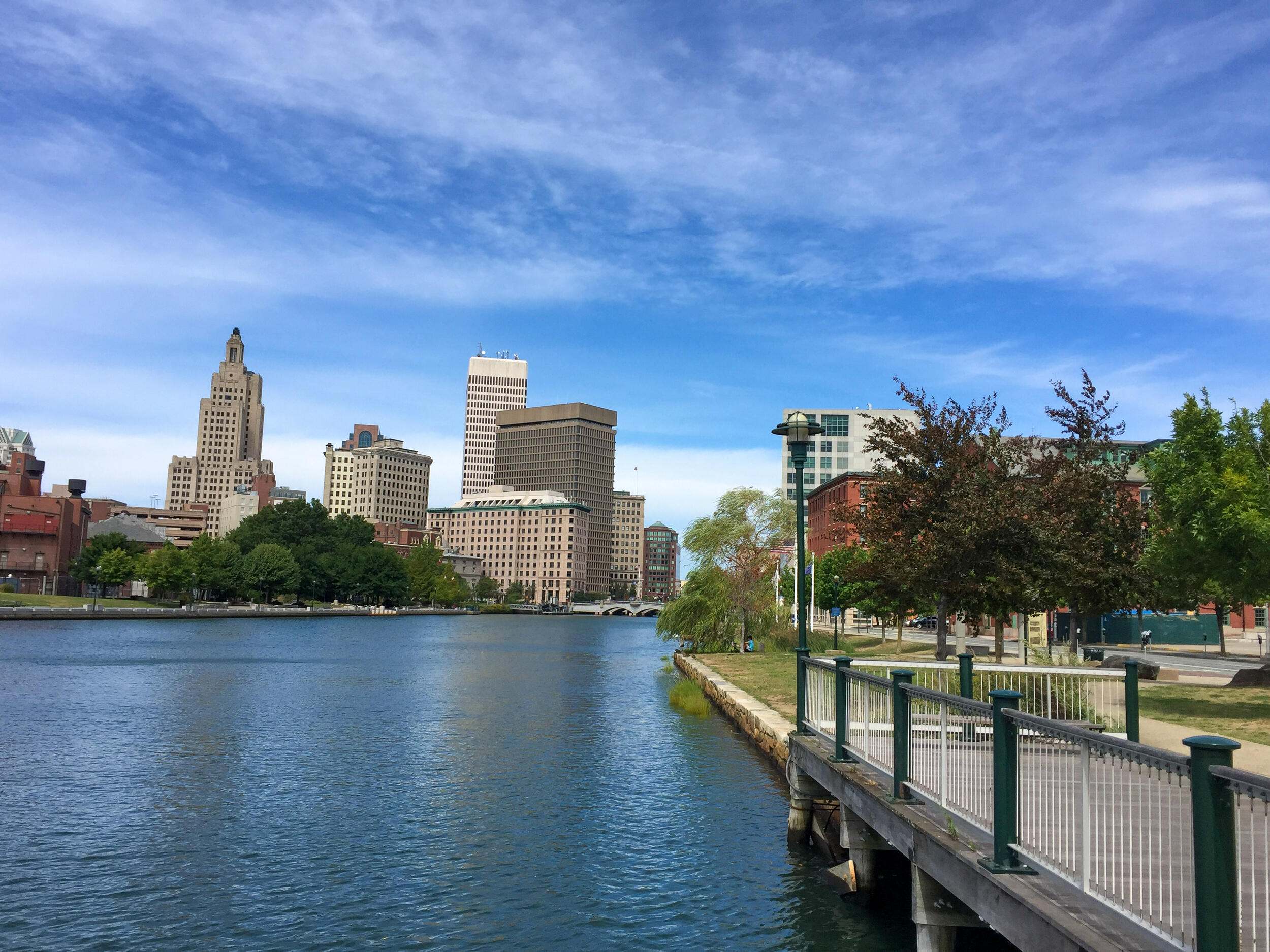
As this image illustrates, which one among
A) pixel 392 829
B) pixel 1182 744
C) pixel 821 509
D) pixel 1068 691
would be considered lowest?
pixel 392 829

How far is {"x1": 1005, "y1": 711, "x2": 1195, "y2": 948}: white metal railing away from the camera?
6289 mm

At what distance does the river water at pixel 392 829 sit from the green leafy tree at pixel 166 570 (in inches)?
3792

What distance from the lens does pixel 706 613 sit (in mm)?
57531

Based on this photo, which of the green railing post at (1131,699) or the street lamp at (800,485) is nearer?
the green railing post at (1131,699)

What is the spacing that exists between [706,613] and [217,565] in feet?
342

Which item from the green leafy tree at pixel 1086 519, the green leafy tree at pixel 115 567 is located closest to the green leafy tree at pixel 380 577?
the green leafy tree at pixel 115 567

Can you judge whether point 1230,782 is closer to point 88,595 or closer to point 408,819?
point 408,819

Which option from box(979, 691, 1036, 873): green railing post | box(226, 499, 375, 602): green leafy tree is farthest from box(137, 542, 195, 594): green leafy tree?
box(979, 691, 1036, 873): green railing post

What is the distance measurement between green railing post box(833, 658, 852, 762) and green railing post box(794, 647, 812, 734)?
283 centimetres

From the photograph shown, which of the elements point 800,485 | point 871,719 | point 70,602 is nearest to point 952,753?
point 871,719

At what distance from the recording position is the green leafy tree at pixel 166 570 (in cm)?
13038

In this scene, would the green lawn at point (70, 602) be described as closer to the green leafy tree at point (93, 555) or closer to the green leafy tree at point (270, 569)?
the green leafy tree at point (93, 555)

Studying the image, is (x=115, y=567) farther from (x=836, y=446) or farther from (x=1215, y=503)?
(x=1215, y=503)

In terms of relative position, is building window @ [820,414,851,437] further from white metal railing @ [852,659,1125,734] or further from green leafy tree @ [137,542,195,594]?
white metal railing @ [852,659,1125,734]
